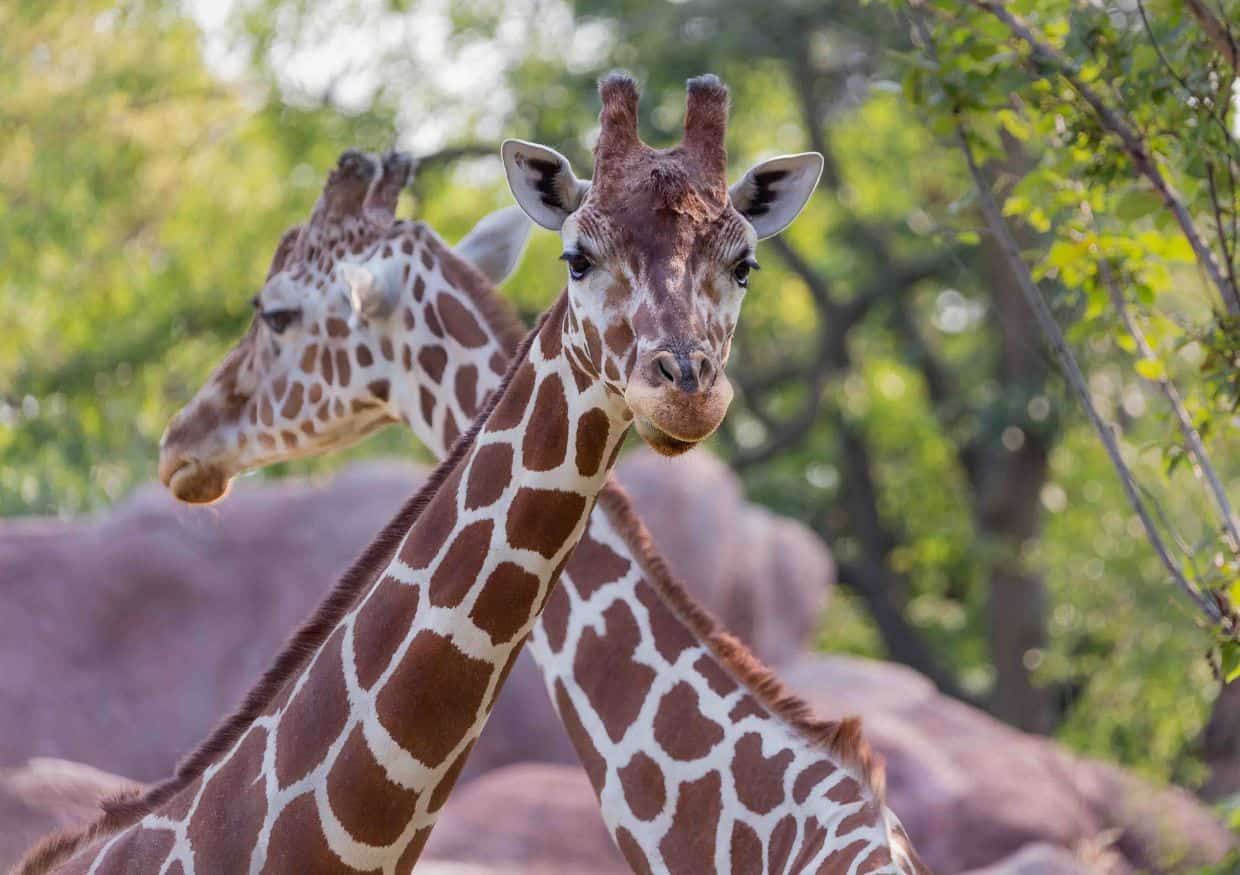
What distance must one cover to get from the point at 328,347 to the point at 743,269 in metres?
2.21

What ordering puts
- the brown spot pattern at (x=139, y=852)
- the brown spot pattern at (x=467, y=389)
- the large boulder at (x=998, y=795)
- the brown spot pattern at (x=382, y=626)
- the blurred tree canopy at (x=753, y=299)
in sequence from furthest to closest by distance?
the blurred tree canopy at (x=753, y=299), the large boulder at (x=998, y=795), the brown spot pattern at (x=467, y=389), the brown spot pattern at (x=139, y=852), the brown spot pattern at (x=382, y=626)

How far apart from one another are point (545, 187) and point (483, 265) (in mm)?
2031

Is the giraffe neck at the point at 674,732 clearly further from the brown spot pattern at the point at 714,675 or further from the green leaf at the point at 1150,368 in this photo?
the green leaf at the point at 1150,368

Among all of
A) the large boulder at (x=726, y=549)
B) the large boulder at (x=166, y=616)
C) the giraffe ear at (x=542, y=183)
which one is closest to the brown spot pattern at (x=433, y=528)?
the giraffe ear at (x=542, y=183)

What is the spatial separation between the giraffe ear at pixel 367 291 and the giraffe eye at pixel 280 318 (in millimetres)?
187

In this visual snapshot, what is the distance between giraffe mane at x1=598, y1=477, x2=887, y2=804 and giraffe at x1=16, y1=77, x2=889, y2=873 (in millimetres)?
185

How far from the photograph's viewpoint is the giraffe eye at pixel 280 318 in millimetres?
5066

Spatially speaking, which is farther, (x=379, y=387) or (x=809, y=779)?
(x=379, y=387)

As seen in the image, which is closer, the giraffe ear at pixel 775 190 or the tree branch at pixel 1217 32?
the giraffe ear at pixel 775 190

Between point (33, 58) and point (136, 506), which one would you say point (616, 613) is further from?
point (33, 58)

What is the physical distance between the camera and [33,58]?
17.1 meters

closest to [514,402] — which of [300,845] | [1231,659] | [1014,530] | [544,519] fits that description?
[544,519]

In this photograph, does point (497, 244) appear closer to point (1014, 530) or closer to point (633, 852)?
point (633, 852)

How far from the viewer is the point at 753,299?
720 inches
